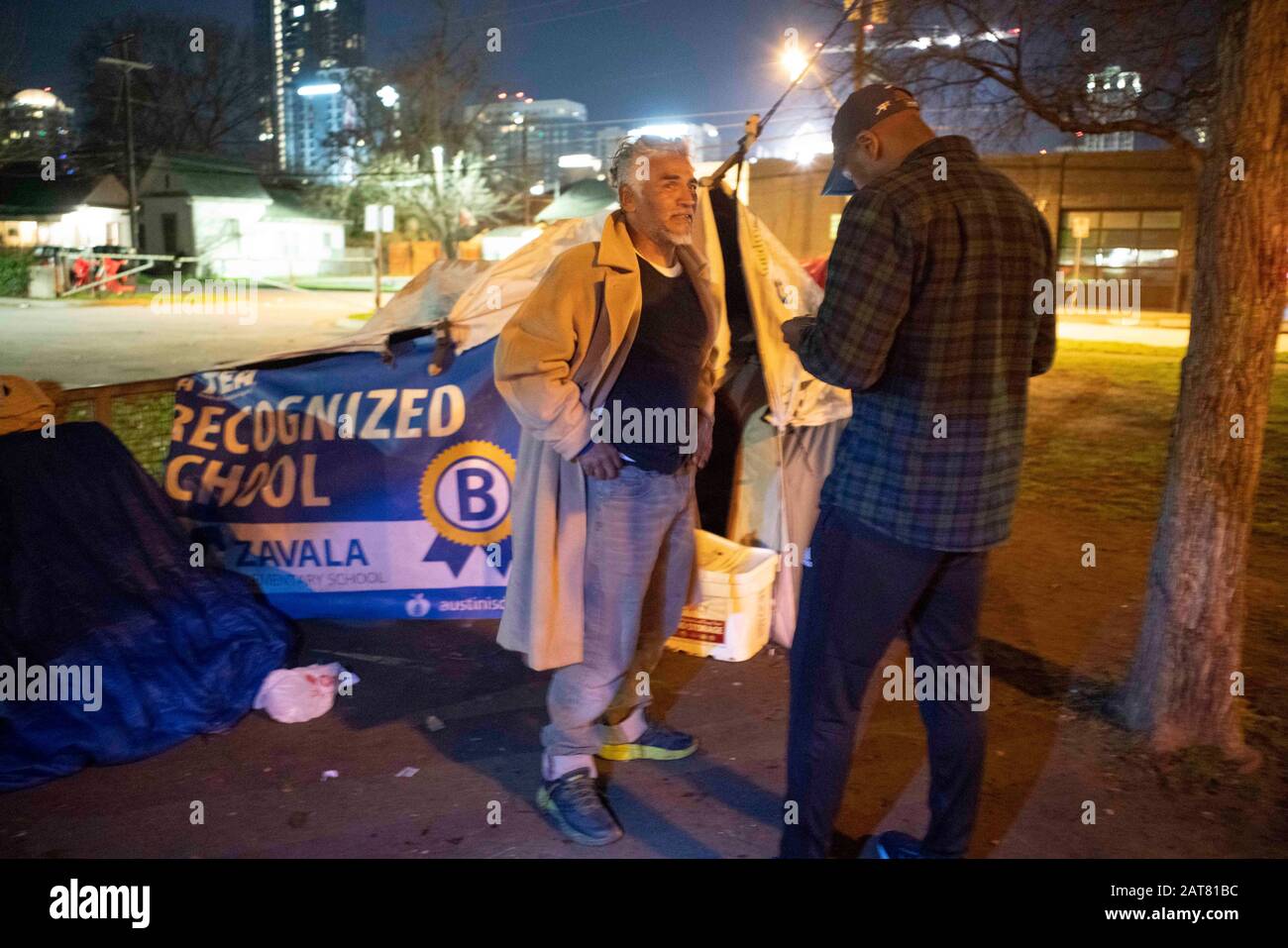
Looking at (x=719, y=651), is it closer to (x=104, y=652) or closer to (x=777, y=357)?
(x=777, y=357)

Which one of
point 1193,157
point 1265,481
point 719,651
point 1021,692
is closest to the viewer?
point 1021,692

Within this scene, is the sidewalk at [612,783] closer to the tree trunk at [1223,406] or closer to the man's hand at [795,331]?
the tree trunk at [1223,406]

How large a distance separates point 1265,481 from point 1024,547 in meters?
3.25

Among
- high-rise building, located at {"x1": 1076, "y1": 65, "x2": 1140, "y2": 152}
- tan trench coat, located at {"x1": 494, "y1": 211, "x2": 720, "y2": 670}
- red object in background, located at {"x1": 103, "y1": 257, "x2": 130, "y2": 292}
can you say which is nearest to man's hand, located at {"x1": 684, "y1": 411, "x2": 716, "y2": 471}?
tan trench coat, located at {"x1": 494, "y1": 211, "x2": 720, "y2": 670}

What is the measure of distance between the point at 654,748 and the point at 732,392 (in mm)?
1962

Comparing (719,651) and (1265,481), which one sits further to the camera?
(1265,481)

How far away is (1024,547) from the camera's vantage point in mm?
6691

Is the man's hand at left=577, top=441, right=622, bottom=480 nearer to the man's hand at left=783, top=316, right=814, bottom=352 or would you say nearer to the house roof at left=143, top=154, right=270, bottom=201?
the man's hand at left=783, top=316, right=814, bottom=352

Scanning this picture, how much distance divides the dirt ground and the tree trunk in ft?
0.82

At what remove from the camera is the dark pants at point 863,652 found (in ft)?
8.95

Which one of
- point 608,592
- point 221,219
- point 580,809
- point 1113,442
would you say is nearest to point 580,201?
point 221,219

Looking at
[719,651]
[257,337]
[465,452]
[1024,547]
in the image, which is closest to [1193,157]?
[1024,547]
